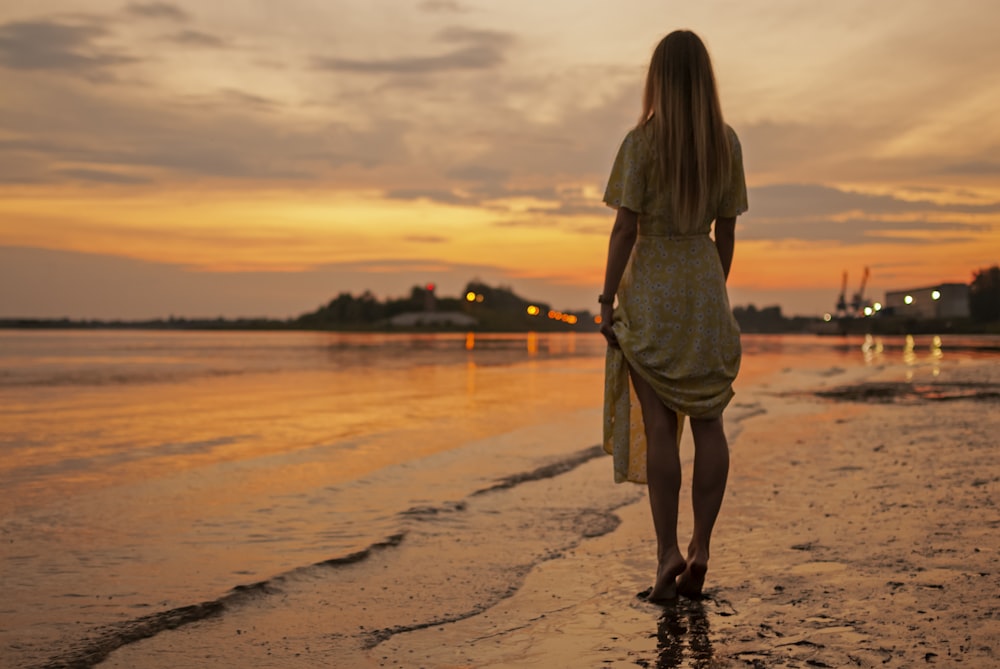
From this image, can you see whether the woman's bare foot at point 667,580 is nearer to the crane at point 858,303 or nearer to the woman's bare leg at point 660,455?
the woman's bare leg at point 660,455

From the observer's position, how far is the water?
3.59 metres

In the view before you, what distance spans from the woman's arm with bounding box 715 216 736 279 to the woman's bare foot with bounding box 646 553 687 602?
1156 mm

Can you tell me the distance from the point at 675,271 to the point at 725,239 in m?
0.30

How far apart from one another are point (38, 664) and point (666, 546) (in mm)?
Result: 2109

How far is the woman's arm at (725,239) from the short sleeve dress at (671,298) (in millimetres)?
49

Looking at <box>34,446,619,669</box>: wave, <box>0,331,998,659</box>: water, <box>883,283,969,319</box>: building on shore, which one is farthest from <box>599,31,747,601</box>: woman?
<box>883,283,969,319</box>: building on shore

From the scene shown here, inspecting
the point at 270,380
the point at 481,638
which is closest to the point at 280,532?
the point at 481,638

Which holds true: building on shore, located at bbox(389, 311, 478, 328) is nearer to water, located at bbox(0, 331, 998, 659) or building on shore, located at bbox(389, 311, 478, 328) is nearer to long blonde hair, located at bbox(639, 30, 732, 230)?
water, located at bbox(0, 331, 998, 659)

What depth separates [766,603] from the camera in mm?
3227

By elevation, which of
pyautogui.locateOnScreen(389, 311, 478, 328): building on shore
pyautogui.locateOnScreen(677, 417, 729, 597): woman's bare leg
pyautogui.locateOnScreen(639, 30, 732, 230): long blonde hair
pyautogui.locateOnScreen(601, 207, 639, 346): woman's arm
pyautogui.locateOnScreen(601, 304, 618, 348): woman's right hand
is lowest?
pyautogui.locateOnScreen(677, 417, 729, 597): woman's bare leg

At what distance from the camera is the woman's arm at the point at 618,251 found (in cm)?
359

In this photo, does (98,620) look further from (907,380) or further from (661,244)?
(907,380)

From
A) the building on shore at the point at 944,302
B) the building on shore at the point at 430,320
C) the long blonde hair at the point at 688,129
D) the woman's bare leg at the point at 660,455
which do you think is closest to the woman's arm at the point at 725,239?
the long blonde hair at the point at 688,129

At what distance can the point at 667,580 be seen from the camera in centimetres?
335
